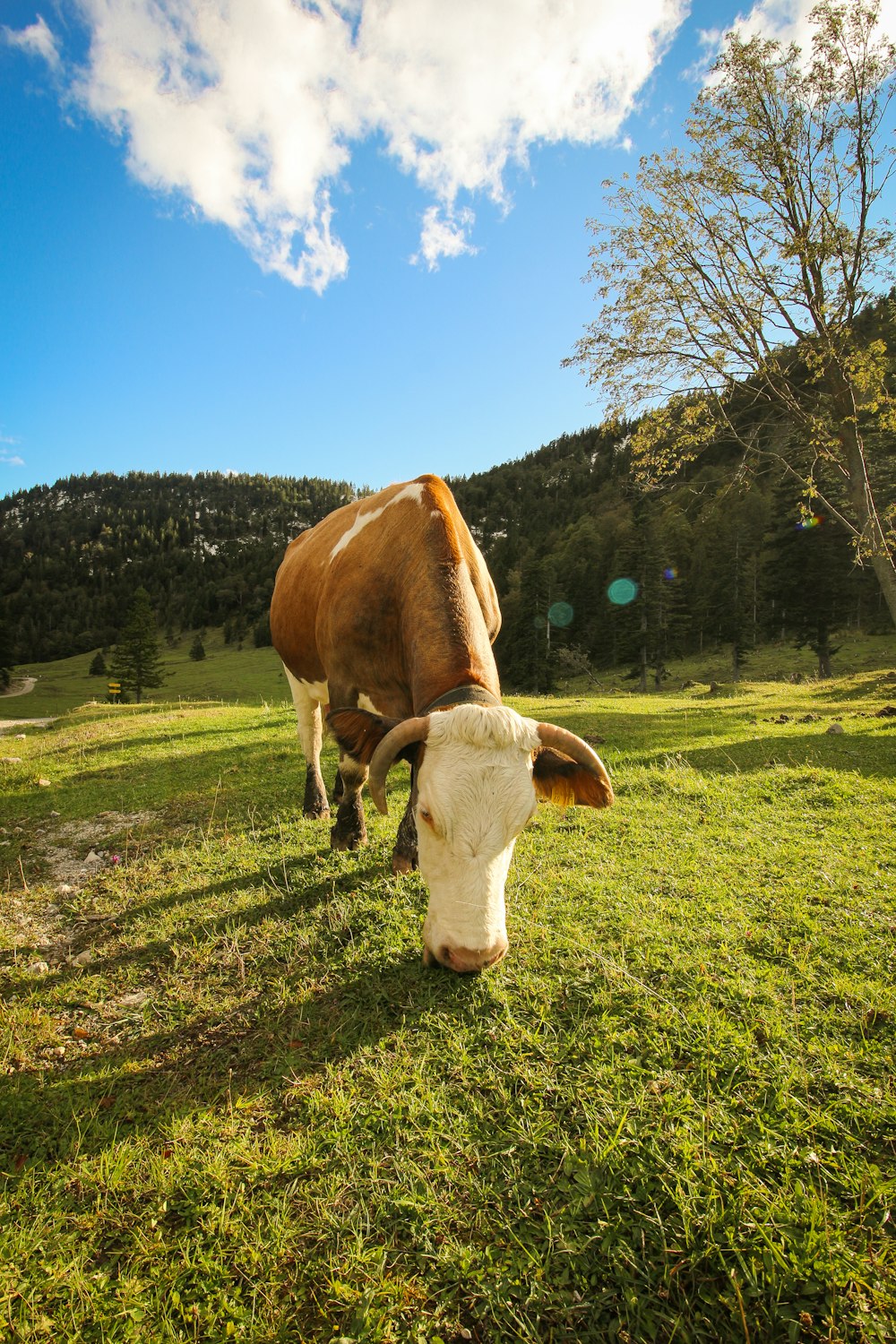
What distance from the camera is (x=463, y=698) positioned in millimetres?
3600

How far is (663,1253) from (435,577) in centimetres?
373

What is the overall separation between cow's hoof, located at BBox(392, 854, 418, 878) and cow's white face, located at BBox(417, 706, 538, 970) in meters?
1.60

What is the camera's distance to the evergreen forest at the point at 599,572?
41812mm

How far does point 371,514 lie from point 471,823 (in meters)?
3.74

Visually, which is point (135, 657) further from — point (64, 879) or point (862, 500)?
point (862, 500)

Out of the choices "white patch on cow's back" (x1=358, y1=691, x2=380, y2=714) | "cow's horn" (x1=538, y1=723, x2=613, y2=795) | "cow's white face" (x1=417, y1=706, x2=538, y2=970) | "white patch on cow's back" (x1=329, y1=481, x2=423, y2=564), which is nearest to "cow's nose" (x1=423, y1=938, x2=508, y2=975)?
"cow's white face" (x1=417, y1=706, x2=538, y2=970)

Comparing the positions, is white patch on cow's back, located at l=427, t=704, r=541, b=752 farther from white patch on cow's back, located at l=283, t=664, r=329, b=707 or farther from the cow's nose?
white patch on cow's back, located at l=283, t=664, r=329, b=707

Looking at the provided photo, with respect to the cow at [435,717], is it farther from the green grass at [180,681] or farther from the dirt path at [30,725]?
the green grass at [180,681]

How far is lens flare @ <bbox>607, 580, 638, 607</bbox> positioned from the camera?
55625 millimetres

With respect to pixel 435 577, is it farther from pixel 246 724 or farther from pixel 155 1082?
pixel 246 724

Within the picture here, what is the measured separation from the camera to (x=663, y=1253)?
181cm

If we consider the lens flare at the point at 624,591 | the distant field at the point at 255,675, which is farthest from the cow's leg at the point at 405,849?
the lens flare at the point at 624,591

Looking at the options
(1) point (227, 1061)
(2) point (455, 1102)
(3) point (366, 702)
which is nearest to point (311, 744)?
(3) point (366, 702)

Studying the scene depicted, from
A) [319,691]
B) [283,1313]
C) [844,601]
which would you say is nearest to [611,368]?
[319,691]
